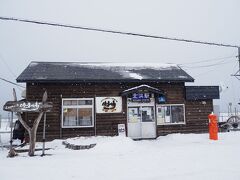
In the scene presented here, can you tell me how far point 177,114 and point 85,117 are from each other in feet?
20.0

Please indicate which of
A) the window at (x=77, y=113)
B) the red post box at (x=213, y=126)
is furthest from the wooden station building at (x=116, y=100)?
the red post box at (x=213, y=126)

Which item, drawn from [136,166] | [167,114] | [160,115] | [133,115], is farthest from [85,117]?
[136,166]

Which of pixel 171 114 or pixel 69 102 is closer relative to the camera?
pixel 69 102

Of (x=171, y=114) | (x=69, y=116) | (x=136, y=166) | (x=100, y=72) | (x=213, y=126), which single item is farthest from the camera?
(x=100, y=72)

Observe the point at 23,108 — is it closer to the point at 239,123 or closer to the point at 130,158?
the point at 130,158

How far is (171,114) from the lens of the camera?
17672 mm

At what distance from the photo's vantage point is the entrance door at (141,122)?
55.9 ft

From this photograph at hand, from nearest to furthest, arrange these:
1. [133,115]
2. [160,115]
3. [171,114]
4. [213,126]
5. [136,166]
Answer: [136,166]
[213,126]
[133,115]
[160,115]
[171,114]

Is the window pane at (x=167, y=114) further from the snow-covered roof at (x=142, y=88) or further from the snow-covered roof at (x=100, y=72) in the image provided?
the snow-covered roof at (x=100, y=72)

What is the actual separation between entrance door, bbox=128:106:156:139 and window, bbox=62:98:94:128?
2.52 metres

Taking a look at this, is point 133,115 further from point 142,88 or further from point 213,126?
point 213,126

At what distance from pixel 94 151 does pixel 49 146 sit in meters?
3.28

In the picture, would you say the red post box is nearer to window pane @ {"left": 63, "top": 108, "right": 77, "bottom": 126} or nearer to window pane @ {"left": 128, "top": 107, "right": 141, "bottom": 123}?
window pane @ {"left": 128, "top": 107, "right": 141, "bottom": 123}

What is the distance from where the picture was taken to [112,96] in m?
16.9
